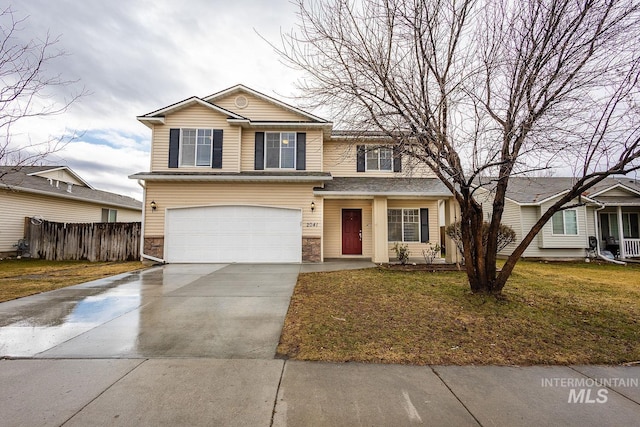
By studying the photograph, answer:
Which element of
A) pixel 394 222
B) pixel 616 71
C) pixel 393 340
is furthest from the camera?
pixel 394 222

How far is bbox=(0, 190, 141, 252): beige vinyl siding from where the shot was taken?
1348 centimetres

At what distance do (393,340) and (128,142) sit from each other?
66.8ft

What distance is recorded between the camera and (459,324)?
4648 millimetres

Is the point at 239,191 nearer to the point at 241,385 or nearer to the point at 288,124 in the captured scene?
the point at 288,124

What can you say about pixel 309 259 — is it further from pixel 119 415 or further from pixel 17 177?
pixel 17 177

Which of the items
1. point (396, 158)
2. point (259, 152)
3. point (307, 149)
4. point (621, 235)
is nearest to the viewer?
point (396, 158)

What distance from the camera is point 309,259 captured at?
11797 mm

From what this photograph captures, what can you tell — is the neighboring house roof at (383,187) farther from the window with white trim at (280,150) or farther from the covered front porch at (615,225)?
the covered front porch at (615,225)

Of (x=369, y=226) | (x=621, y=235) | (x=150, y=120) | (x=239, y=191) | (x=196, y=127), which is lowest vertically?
(x=621, y=235)

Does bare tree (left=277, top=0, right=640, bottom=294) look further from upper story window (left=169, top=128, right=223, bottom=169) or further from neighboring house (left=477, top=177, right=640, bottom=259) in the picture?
neighboring house (left=477, top=177, right=640, bottom=259)

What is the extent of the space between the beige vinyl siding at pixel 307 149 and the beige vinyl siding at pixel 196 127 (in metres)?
0.40

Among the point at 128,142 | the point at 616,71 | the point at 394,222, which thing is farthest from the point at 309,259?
the point at 128,142

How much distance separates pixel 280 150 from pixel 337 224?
4.24 meters

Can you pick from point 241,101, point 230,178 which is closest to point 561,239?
point 230,178
